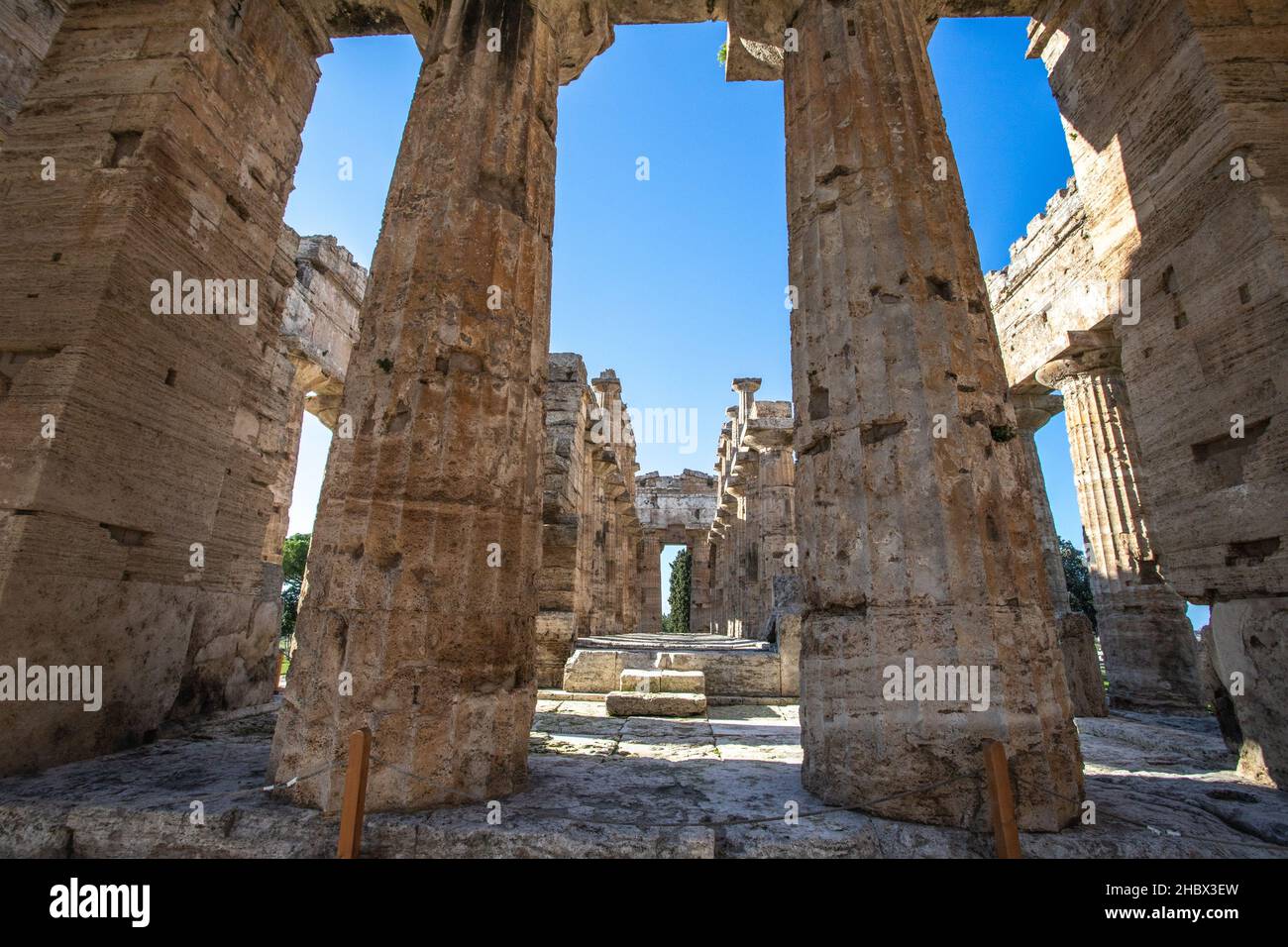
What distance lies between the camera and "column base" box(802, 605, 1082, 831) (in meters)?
2.73

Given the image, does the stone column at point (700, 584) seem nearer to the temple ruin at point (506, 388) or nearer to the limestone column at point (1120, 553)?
the limestone column at point (1120, 553)

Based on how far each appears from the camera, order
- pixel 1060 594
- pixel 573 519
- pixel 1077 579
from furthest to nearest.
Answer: pixel 1077 579 → pixel 1060 594 → pixel 573 519

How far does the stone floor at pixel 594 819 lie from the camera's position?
2539mm

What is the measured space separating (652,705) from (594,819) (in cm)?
456

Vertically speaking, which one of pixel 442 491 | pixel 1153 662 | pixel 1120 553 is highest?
pixel 1120 553

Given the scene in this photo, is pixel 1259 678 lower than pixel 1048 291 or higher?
lower

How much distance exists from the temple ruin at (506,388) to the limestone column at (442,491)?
0.07 ft

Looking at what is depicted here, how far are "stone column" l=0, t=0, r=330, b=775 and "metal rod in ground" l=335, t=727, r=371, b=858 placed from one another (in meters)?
2.60

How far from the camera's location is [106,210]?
4082 millimetres

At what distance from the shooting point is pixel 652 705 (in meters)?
7.13

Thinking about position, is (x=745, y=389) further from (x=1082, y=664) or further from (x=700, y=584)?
(x=700, y=584)

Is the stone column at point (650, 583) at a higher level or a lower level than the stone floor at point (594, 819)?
higher

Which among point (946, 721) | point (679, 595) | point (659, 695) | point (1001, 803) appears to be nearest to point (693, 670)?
point (659, 695)

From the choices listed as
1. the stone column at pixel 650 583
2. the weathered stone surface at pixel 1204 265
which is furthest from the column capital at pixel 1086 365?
the stone column at pixel 650 583
